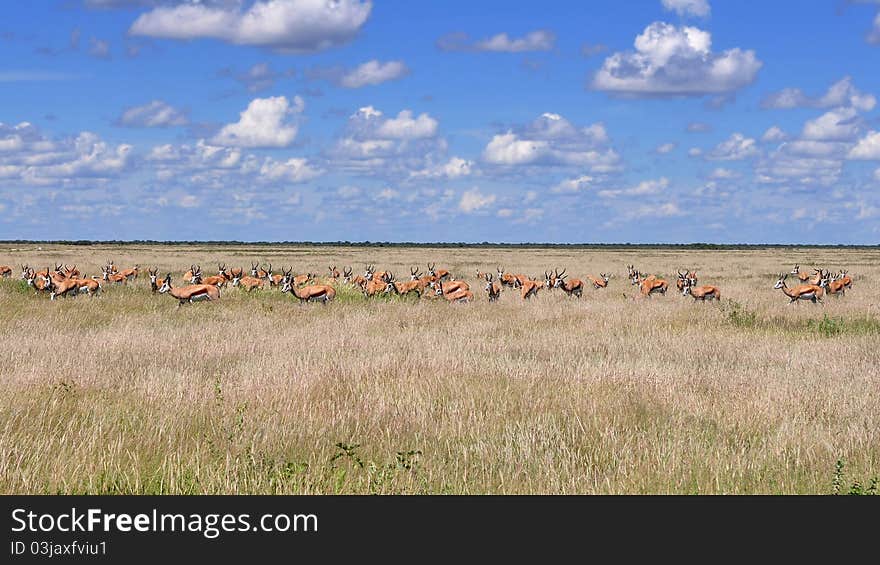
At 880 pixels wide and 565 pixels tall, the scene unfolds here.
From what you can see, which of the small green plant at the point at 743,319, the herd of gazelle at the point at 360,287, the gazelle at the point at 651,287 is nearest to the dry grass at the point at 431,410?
the small green plant at the point at 743,319

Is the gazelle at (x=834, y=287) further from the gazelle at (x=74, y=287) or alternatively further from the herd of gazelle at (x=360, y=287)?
the gazelle at (x=74, y=287)

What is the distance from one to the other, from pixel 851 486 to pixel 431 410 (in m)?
3.91

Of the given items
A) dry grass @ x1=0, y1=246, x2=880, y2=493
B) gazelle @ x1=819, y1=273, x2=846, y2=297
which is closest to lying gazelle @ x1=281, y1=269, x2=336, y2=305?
dry grass @ x1=0, y1=246, x2=880, y2=493

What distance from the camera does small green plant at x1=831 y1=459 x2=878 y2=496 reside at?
574 centimetres

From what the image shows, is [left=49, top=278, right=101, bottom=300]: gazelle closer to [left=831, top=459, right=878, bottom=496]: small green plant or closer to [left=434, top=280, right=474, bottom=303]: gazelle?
[left=434, top=280, right=474, bottom=303]: gazelle

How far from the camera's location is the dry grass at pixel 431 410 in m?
6.25

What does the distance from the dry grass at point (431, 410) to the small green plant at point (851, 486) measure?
0.12 m

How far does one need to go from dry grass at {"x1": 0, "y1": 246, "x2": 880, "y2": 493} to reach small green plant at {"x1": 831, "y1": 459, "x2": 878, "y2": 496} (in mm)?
122

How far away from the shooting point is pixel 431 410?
8.34 metres

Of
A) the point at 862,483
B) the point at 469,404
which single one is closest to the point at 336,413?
the point at 469,404

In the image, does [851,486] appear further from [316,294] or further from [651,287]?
[651,287]

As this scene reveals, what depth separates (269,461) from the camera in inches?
258

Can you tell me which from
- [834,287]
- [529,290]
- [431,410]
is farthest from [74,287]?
[834,287]
